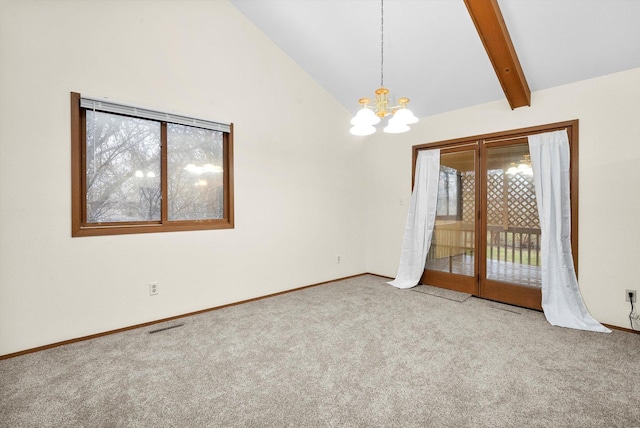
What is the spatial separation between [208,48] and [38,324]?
305cm

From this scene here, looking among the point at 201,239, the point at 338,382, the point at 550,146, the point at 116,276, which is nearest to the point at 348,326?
the point at 338,382

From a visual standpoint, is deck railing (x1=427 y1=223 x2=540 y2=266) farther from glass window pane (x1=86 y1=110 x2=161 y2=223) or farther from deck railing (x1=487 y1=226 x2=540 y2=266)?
glass window pane (x1=86 y1=110 x2=161 y2=223)

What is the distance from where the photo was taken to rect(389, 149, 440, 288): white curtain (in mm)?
4051

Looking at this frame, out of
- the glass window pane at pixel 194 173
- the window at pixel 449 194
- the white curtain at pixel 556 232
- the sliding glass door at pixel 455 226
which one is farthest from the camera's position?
the window at pixel 449 194

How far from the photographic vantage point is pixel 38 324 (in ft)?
7.79

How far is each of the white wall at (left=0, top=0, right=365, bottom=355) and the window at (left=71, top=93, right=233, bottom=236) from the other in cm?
10

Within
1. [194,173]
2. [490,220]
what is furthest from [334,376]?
[490,220]

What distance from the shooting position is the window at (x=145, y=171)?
261 cm

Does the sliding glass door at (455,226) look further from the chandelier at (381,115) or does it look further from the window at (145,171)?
the window at (145,171)

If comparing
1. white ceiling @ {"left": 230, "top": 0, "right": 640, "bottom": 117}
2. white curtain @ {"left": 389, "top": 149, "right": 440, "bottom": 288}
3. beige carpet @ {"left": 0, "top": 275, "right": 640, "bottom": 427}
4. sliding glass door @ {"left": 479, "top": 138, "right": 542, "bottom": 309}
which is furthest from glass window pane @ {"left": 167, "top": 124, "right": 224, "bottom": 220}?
sliding glass door @ {"left": 479, "top": 138, "right": 542, "bottom": 309}

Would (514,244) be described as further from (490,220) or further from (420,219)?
(420,219)

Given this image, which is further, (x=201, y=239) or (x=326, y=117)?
(x=326, y=117)

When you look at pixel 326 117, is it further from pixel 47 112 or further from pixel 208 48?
pixel 47 112

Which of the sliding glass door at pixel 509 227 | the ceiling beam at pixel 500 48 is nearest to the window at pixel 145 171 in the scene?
the ceiling beam at pixel 500 48
